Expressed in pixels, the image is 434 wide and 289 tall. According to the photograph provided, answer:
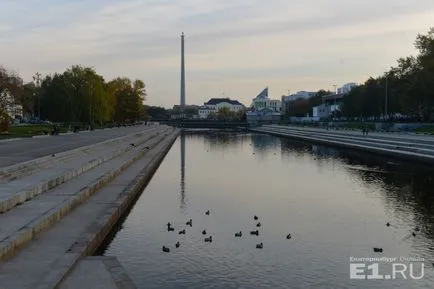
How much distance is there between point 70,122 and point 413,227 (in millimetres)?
73621

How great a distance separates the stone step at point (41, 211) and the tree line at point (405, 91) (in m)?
55.7

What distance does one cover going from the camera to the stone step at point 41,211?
9925 millimetres

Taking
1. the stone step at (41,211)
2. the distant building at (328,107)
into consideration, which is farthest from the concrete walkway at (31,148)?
the distant building at (328,107)

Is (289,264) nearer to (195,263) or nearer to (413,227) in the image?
(195,263)

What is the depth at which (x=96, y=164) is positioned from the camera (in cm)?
2534

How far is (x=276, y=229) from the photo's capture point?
48.9 ft

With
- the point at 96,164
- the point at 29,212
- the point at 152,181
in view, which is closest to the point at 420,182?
the point at 152,181

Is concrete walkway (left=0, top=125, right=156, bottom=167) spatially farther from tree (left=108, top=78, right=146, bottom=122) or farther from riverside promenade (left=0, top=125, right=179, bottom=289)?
tree (left=108, top=78, right=146, bottom=122)

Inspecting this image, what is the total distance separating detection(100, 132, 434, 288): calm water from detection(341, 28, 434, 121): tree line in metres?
42.0

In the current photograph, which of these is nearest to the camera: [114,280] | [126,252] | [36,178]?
[114,280]

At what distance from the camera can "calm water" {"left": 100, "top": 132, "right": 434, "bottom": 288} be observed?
10727 mm

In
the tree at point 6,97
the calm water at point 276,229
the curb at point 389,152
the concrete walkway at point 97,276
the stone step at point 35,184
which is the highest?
the tree at point 6,97

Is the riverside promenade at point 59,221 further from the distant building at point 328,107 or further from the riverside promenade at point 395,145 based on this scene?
the distant building at point 328,107

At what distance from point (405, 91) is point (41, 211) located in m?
68.3
